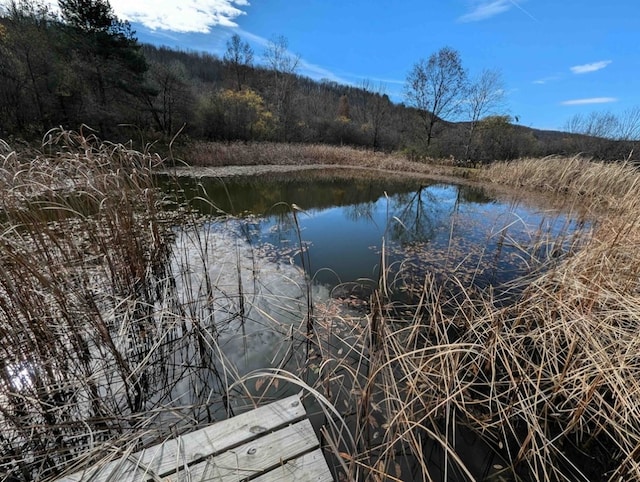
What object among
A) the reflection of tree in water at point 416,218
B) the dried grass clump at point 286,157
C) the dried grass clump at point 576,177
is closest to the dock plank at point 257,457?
the reflection of tree in water at point 416,218

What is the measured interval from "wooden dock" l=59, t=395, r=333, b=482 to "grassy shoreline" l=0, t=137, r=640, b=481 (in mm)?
106

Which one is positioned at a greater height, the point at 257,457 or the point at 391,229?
the point at 257,457

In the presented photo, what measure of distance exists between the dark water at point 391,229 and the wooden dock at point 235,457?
101 centimetres

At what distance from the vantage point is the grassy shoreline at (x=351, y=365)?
1.23 metres

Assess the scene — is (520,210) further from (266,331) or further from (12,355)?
(12,355)

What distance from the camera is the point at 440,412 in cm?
160

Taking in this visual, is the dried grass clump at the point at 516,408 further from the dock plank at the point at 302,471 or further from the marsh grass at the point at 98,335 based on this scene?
the marsh grass at the point at 98,335

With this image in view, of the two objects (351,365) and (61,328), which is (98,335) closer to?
(61,328)

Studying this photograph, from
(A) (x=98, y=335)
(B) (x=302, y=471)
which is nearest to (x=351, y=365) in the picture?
(B) (x=302, y=471)

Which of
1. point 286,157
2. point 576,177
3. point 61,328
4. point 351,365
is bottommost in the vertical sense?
point 351,365

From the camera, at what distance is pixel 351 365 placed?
1964 mm

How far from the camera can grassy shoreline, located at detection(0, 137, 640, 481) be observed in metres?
1.23

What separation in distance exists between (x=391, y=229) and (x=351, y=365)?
12.1ft

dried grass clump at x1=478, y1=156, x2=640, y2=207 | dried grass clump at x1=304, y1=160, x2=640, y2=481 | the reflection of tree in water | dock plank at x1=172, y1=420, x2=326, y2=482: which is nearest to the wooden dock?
dock plank at x1=172, y1=420, x2=326, y2=482
